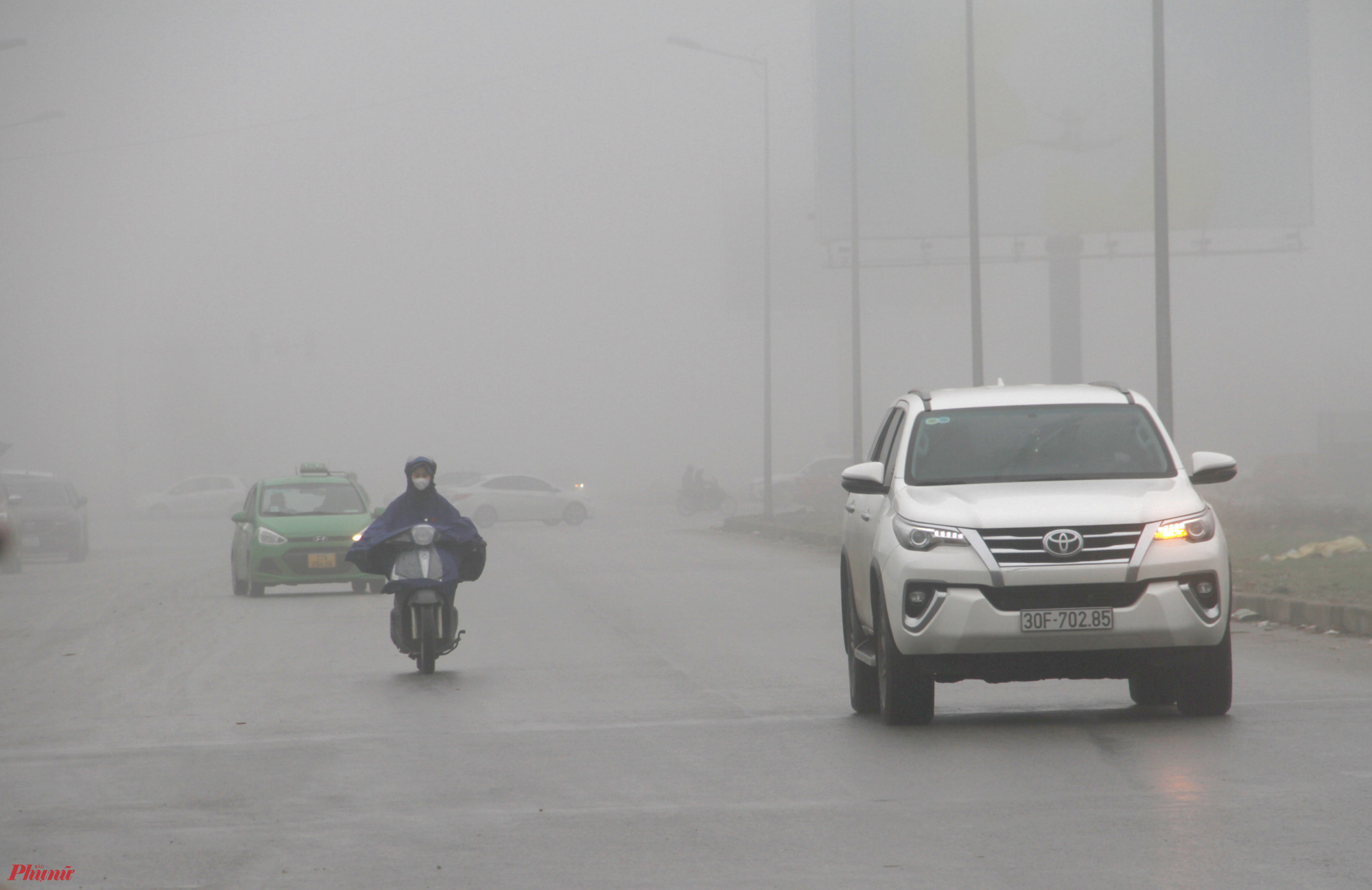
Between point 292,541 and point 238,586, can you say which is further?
point 238,586

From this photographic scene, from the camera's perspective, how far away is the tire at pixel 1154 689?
10.4 meters

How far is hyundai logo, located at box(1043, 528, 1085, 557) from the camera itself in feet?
31.3

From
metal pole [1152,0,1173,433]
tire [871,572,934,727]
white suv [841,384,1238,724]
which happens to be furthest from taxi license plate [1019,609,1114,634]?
metal pole [1152,0,1173,433]

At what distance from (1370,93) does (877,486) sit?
2549 inches

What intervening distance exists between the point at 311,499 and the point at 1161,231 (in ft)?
37.2

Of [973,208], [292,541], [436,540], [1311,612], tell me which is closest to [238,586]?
[292,541]

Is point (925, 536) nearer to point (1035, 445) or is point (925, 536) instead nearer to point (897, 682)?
point (897, 682)

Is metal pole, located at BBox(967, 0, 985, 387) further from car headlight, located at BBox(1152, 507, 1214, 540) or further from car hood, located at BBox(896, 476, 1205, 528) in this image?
car headlight, located at BBox(1152, 507, 1214, 540)

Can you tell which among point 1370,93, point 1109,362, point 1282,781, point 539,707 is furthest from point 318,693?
point 1109,362

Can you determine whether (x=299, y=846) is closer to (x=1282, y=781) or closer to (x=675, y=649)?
(x=1282, y=781)

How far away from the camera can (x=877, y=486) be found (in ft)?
34.5

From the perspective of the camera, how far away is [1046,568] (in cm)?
950

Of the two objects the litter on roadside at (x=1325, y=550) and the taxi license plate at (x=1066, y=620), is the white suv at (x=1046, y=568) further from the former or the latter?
the litter on roadside at (x=1325, y=550)

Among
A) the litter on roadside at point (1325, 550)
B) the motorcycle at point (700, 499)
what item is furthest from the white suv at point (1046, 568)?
the motorcycle at point (700, 499)
